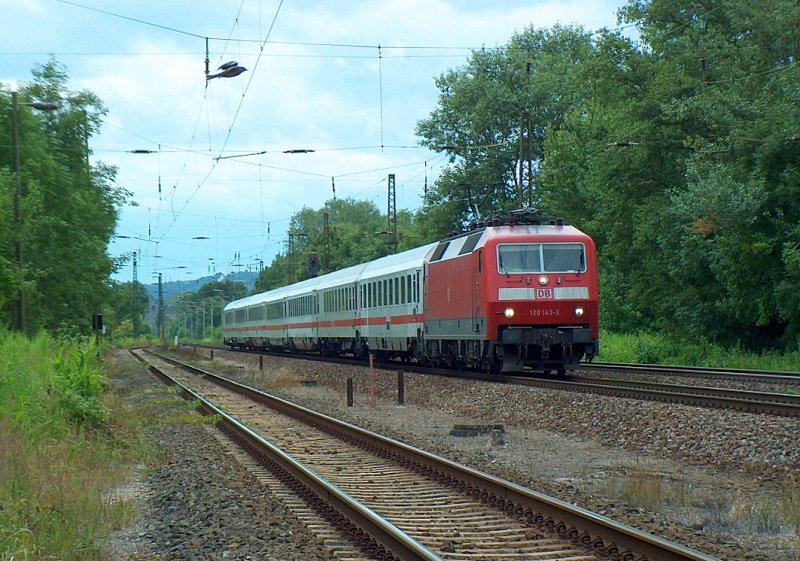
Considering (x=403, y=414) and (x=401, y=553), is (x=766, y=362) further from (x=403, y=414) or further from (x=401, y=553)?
(x=401, y=553)

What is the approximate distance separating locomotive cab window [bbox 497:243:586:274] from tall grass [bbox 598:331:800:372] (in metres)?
7.55

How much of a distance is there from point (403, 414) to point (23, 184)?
1888cm

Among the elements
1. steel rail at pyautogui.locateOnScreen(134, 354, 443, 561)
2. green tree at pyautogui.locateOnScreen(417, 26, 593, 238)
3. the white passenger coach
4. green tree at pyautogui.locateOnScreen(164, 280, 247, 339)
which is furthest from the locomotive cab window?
green tree at pyautogui.locateOnScreen(164, 280, 247, 339)

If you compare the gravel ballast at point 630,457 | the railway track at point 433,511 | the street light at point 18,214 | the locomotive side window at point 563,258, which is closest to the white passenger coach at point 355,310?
the locomotive side window at point 563,258

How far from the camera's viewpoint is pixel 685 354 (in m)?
31.9

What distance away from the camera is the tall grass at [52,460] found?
7.52 meters

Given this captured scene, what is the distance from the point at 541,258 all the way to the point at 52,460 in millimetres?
13321

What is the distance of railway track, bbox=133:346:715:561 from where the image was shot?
698cm

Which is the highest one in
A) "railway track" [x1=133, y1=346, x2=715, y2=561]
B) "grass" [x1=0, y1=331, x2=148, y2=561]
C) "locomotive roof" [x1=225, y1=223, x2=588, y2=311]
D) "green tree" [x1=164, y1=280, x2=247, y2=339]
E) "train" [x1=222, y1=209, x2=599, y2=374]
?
"green tree" [x1=164, y1=280, x2=247, y2=339]

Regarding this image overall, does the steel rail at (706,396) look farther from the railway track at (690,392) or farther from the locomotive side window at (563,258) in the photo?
the locomotive side window at (563,258)

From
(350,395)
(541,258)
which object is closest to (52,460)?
(350,395)

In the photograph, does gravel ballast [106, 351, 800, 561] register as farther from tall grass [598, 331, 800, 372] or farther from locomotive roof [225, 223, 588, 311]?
tall grass [598, 331, 800, 372]

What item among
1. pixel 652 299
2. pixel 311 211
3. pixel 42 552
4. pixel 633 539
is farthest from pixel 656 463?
pixel 311 211

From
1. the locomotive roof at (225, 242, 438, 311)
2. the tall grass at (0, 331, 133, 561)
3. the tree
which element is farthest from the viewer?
the tree
